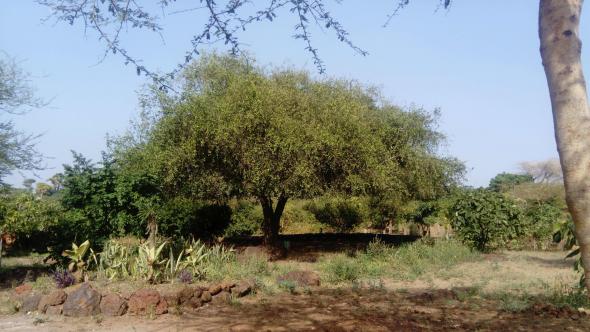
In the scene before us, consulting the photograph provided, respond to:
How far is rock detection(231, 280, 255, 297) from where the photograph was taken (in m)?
8.05

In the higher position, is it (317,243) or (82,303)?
(317,243)

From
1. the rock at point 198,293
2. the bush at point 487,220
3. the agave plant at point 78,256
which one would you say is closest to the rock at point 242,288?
the rock at point 198,293

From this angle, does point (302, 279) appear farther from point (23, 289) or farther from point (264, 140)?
point (23, 289)

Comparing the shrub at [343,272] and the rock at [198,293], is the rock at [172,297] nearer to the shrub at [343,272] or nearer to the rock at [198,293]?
the rock at [198,293]

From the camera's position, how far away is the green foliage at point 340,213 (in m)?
20.5

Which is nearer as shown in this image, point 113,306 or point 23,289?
point 113,306

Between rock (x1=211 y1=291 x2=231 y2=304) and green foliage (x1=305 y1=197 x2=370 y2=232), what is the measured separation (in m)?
12.7

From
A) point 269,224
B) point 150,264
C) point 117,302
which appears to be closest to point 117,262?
point 150,264

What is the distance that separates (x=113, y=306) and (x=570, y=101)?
20.9 ft

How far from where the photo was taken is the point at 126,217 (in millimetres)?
10695

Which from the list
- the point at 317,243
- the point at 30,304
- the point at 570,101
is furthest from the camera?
the point at 317,243

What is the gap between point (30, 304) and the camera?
736 centimetres

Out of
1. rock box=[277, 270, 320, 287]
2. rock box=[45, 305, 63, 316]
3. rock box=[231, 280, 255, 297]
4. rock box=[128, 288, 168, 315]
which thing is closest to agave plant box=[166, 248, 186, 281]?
rock box=[231, 280, 255, 297]

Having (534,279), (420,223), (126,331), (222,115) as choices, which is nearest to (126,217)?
(222,115)
